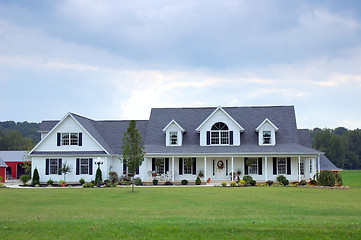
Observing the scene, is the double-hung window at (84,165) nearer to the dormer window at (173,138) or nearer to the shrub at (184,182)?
the dormer window at (173,138)

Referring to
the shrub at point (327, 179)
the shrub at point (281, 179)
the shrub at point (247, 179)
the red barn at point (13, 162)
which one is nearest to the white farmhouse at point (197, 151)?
the shrub at point (281, 179)

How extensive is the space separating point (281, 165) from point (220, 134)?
6.16m

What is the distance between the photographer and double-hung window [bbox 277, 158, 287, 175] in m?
38.0

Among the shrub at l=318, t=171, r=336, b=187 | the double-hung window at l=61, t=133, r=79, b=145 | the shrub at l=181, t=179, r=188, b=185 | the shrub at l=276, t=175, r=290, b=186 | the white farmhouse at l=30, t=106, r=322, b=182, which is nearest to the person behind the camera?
the shrub at l=318, t=171, r=336, b=187

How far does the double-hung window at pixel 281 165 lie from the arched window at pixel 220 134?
5059mm

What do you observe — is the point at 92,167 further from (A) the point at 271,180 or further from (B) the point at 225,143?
(A) the point at 271,180

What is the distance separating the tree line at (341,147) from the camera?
102 m

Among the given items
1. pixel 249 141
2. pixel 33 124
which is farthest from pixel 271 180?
pixel 33 124

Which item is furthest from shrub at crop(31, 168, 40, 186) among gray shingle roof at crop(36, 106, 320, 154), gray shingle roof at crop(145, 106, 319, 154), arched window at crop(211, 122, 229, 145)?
arched window at crop(211, 122, 229, 145)

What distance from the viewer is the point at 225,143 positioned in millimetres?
39156

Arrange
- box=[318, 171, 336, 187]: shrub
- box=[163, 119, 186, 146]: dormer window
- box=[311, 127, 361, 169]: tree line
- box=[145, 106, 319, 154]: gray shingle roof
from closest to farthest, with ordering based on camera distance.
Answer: box=[318, 171, 336, 187]: shrub < box=[145, 106, 319, 154]: gray shingle roof < box=[163, 119, 186, 146]: dormer window < box=[311, 127, 361, 169]: tree line

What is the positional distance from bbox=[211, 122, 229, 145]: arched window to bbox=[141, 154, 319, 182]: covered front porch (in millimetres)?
1552

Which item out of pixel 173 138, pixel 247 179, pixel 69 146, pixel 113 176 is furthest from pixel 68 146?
pixel 247 179

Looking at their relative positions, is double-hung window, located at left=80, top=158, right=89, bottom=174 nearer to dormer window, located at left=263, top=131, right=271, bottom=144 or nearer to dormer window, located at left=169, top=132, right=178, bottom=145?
dormer window, located at left=169, top=132, right=178, bottom=145
